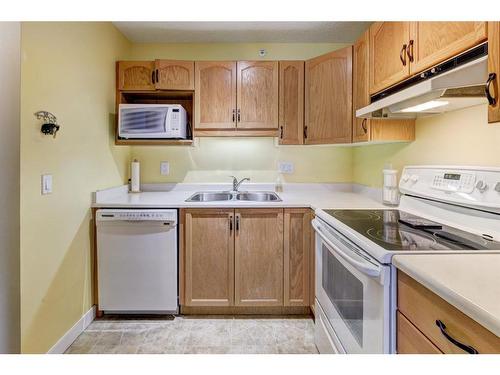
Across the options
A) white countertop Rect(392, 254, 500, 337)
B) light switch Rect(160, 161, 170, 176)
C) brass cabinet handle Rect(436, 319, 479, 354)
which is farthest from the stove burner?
light switch Rect(160, 161, 170, 176)

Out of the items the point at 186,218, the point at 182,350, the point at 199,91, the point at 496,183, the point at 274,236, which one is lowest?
the point at 182,350

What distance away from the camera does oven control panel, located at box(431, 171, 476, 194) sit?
1.32 metres

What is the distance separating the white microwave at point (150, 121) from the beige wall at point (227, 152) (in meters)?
0.49

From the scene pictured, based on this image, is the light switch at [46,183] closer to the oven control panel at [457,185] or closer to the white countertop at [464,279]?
the white countertop at [464,279]

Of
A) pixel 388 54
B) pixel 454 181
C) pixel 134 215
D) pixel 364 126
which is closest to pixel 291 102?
pixel 364 126

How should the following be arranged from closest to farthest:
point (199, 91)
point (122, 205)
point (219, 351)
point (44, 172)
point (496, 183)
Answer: point (496, 183) < point (44, 172) < point (219, 351) < point (122, 205) < point (199, 91)

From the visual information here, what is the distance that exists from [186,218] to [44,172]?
915 mm

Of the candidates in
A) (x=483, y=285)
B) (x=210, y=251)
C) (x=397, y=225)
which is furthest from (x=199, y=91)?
(x=483, y=285)

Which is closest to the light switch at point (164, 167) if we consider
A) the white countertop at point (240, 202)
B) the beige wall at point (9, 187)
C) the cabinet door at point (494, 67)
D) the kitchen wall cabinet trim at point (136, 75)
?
the white countertop at point (240, 202)

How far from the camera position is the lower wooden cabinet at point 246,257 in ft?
7.07

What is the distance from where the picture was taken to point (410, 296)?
2.90 ft

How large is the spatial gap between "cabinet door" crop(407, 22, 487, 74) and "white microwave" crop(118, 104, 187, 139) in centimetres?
167

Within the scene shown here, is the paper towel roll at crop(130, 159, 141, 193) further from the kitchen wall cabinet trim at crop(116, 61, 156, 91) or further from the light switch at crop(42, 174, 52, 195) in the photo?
the light switch at crop(42, 174, 52, 195)

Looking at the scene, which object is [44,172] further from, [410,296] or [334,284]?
[410,296]
